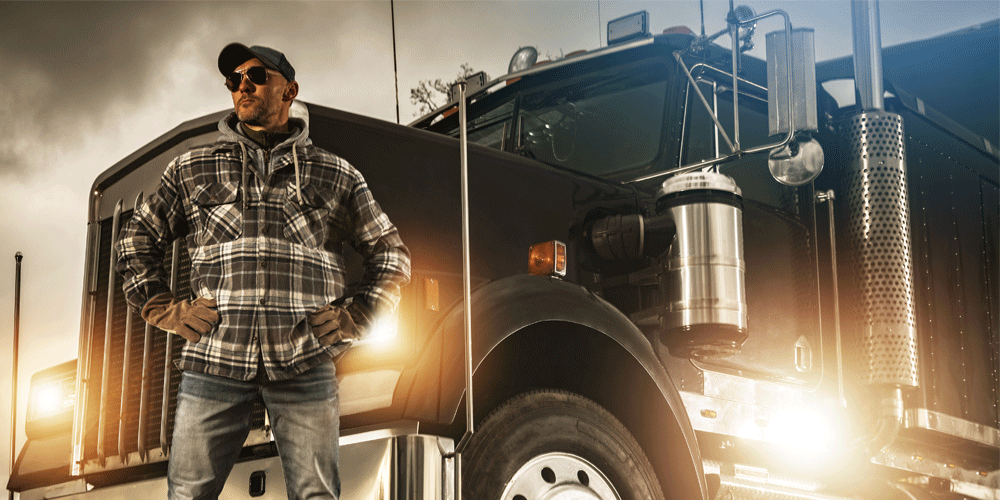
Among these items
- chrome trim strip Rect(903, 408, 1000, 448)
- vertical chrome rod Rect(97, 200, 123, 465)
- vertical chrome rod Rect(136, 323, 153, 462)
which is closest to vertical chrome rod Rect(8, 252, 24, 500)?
vertical chrome rod Rect(97, 200, 123, 465)

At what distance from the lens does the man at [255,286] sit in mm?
2137

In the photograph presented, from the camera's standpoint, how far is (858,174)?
4328 millimetres

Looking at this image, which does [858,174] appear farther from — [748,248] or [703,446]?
[703,446]

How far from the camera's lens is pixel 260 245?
2160 millimetres

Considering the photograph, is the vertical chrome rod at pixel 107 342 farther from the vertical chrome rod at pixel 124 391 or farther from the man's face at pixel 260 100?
the man's face at pixel 260 100

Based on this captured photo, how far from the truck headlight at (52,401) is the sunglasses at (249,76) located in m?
1.51

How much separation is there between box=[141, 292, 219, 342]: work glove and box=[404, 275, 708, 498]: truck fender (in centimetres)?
60

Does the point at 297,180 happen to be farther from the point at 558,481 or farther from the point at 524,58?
the point at 524,58

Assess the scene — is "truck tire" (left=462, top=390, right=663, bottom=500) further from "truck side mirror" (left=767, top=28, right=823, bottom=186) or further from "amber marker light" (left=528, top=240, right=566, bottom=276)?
"truck side mirror" (left=767, top=28, right=823, bottom=186)

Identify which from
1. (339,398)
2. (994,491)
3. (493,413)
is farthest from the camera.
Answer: (994,491)

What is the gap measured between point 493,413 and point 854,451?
87.3 inches

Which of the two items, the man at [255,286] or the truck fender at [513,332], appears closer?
the man at [255,286]

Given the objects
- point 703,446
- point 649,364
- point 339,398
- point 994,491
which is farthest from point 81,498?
point 994,491

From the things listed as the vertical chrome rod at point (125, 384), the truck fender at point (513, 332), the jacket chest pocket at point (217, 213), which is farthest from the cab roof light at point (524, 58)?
the jacket chest pocket at point (217, 213)
